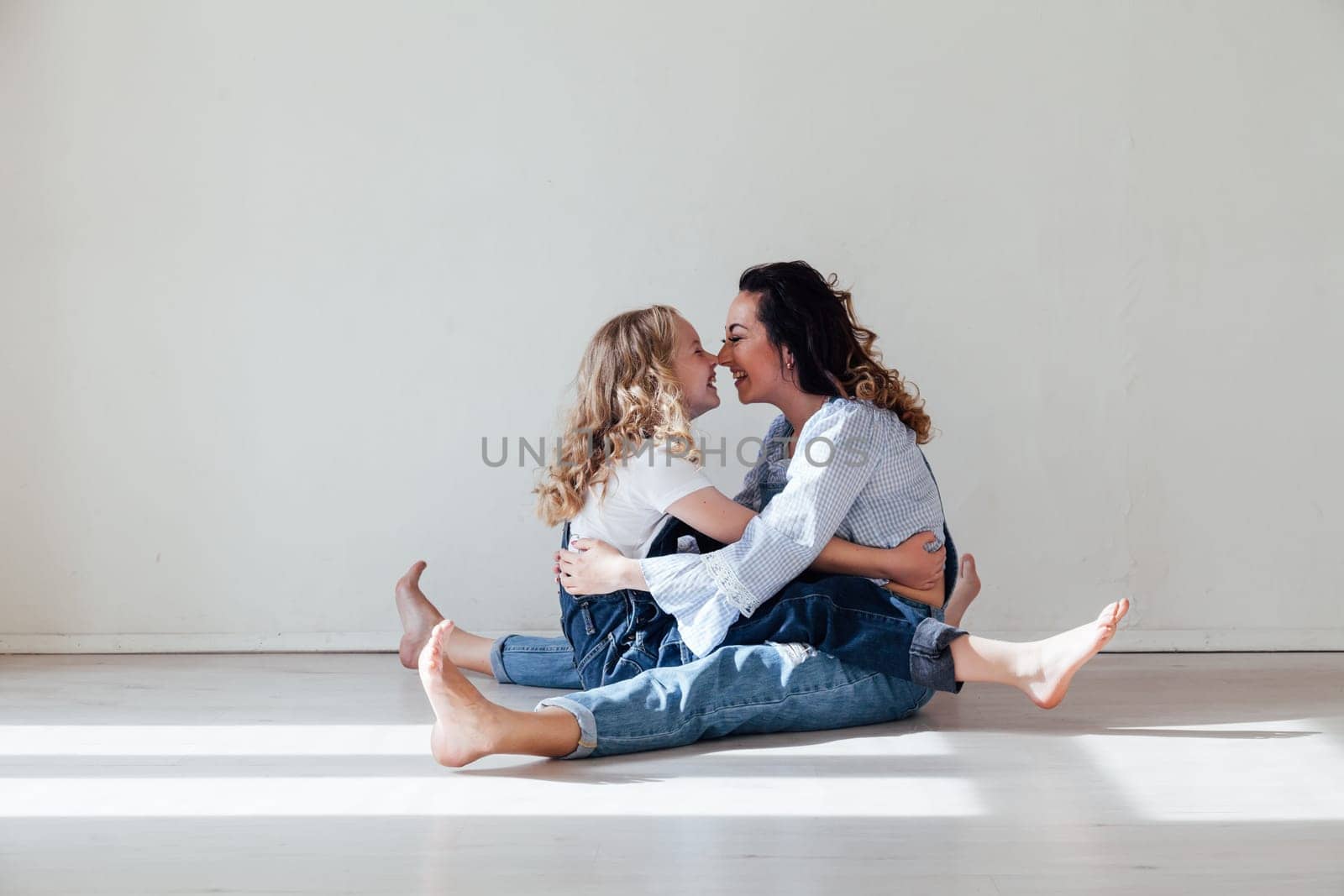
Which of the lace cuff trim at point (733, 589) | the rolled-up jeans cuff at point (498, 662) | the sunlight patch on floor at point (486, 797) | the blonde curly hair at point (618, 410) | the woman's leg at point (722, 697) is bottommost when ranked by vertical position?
the rolled-up jeans cuff at point (498, 662)

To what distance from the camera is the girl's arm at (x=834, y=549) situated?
230 cm

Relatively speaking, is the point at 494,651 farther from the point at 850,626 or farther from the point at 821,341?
the point at 821,341

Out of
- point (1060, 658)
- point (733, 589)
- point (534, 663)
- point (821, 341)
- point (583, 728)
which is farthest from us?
point (534, 663)

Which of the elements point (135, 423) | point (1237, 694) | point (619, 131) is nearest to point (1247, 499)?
point (1237, 694)

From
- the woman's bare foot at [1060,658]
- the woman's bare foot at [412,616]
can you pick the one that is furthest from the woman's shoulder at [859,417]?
the woman's bare foot at [412,616]

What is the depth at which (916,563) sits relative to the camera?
2336 mm

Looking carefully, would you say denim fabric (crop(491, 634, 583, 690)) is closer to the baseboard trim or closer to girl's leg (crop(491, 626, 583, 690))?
girl's leg (crop(491, 626, 583, 690))

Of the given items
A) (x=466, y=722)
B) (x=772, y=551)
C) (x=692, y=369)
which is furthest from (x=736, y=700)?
(x=692, y=369)

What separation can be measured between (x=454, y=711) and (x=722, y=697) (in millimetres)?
522

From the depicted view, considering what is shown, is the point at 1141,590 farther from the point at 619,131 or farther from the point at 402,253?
the point at 402,253

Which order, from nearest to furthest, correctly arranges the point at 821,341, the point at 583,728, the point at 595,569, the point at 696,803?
the point at 696,803
the point at 583,728
the point at 595,569
the point at 821,341

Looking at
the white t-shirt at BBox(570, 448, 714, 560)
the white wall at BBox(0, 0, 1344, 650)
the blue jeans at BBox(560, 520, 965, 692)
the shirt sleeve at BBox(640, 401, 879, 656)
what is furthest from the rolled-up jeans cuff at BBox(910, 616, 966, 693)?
the white wall at BBox(0, 0, 1344, 650)

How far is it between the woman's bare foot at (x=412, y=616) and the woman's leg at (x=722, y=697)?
0.77 m

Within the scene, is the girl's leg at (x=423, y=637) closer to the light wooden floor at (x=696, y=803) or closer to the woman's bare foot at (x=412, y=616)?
the woman's bare foot at (x=412, y=616)
